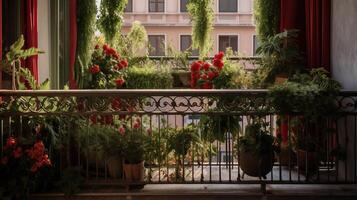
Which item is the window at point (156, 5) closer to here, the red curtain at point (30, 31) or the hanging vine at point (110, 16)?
the hanging vine at point (110, 16)

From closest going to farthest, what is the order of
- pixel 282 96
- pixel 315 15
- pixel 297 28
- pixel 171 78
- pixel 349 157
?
pixel 282 96, pixel 349 157, pixel 315 15, pixel 297 28, pixel 171 78

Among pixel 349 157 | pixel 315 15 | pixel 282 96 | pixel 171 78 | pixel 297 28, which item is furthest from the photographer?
pixel 171 78

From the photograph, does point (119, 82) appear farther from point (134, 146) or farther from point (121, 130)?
point (134, 146)

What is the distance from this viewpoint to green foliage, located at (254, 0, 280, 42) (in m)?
8.09

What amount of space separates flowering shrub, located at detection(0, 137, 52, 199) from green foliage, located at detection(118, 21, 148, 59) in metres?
3.24

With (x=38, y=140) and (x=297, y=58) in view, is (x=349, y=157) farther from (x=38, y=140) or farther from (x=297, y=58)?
(x=38, y=140)

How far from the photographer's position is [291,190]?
6043 mm

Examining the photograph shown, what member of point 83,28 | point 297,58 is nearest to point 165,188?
point 297,58

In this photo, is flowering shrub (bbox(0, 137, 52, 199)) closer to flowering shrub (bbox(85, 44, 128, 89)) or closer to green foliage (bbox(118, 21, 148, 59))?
flowering shrub (bbox(85, 44, 128, 89))

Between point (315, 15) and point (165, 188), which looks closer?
point (165, 188)

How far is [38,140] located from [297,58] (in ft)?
10.2

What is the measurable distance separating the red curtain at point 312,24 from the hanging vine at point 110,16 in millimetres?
2119

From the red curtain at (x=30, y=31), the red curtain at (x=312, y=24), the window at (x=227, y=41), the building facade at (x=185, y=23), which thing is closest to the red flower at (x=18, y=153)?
the red curtain at (x=30, y=31)

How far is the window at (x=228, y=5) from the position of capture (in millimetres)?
14695
